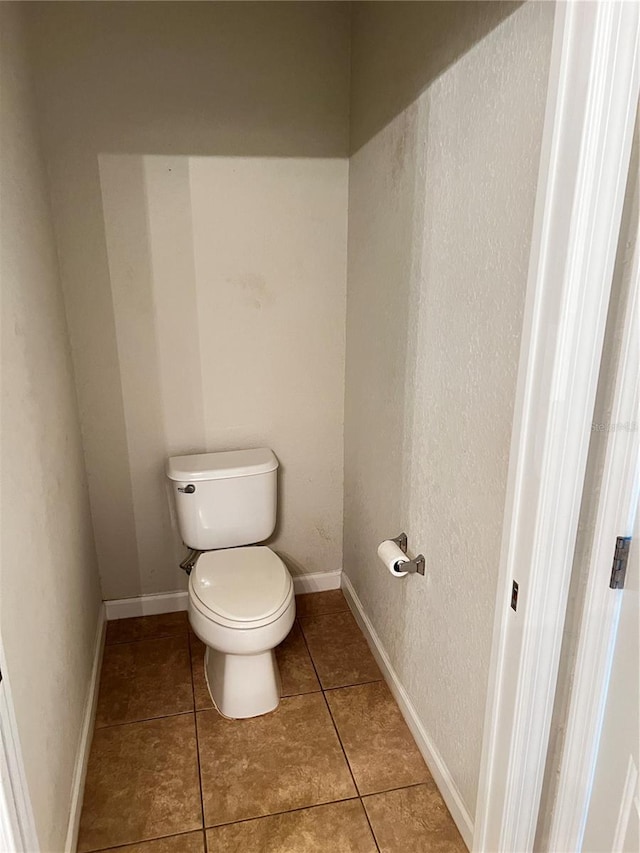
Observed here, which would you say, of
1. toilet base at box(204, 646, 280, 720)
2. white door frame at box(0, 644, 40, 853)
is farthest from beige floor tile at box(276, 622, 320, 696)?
white door frame at box(0, 644, 40, 853)

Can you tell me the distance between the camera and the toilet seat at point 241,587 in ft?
6.16

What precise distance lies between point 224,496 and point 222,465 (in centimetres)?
11

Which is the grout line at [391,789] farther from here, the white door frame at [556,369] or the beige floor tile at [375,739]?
the white door frame at [556,369]

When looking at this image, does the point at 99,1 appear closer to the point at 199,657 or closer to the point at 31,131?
the point at 31,131

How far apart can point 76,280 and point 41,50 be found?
0.69 m

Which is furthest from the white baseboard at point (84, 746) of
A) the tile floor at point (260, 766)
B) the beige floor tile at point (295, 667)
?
the beige floor tile at point (295, 667)

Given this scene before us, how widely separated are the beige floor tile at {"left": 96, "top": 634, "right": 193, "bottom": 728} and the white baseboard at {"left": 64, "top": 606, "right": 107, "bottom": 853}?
0.04 meters

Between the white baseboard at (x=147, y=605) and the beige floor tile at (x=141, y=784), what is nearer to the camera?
the beige floor tile at (x=141, y=784)

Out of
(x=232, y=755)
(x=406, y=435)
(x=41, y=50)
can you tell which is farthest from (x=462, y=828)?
(x=41, y=50)

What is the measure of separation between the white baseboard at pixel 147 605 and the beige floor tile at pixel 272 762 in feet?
1.98

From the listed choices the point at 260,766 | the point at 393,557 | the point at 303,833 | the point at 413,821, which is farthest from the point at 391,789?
the point at 393,557

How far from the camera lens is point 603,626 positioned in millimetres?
1093

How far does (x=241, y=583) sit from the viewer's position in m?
2.01

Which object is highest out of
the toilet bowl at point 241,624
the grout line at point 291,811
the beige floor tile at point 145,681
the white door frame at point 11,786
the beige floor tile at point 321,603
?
the white door frame at point 11,786
